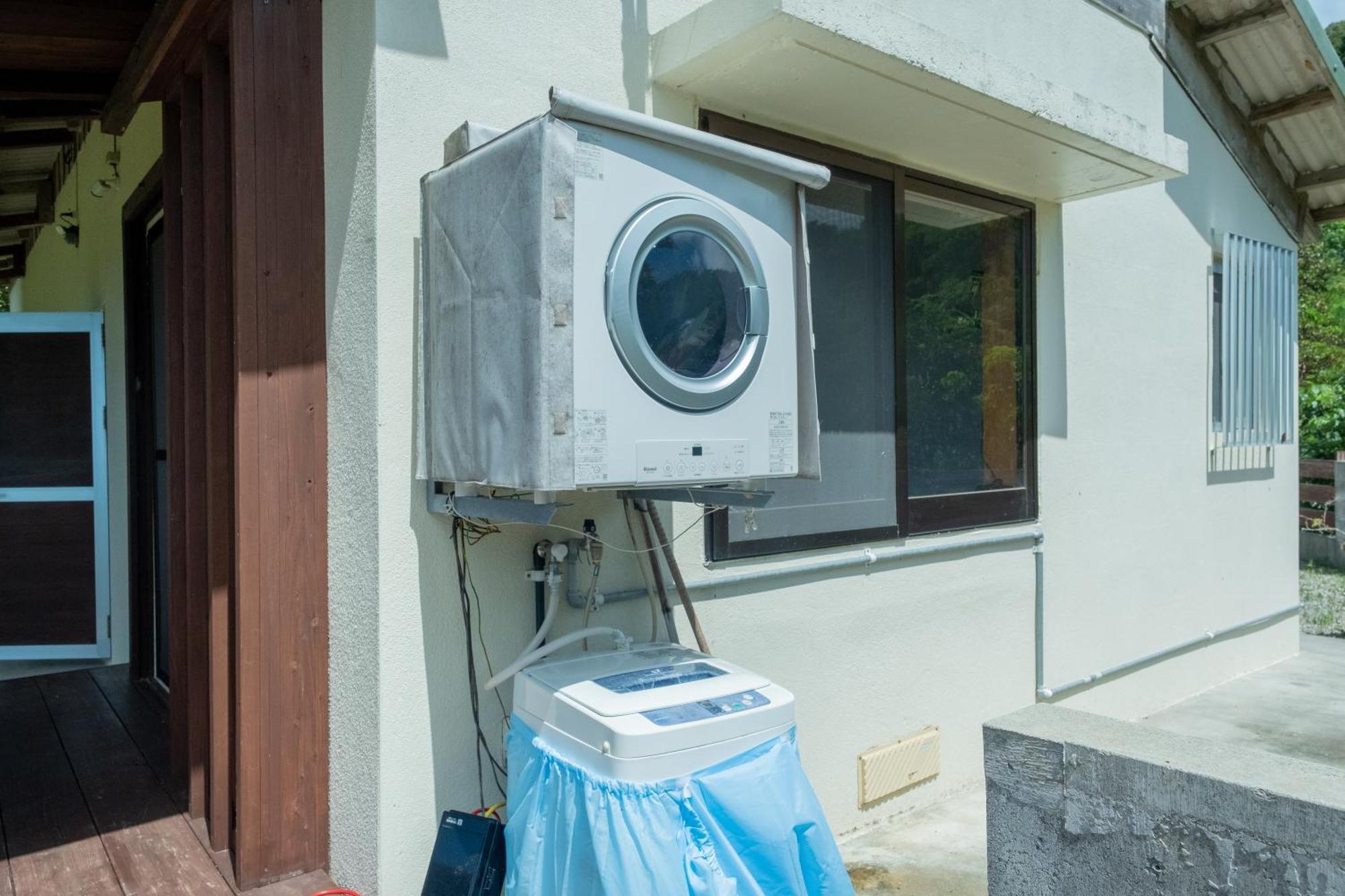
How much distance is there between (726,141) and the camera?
6.89 ft

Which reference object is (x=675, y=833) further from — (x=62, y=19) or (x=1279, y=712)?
(x=1279, y=712)

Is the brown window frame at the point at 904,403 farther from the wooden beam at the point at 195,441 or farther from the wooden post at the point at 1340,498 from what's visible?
the wooden post at the point at 1340,498

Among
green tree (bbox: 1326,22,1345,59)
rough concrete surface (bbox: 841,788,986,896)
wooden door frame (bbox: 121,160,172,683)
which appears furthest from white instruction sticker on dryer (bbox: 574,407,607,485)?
green tree (bbox: 1326,22,1345,59)

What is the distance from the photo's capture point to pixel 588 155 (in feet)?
6.19

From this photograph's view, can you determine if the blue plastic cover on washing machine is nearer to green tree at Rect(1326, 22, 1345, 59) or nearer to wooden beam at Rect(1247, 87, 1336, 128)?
wooden beam at Rect(1247, 87, 1336, 128)

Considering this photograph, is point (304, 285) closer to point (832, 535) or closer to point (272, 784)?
point (272, 784)

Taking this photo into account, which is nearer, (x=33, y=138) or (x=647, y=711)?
(x=647, y=711)

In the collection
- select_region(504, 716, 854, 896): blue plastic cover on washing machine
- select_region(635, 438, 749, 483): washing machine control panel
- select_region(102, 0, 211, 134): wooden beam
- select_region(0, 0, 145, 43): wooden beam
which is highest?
select_region(0, 0, 145, 43): wooden beam

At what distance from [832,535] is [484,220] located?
180 cm

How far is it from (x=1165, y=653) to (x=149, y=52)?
5145 mm

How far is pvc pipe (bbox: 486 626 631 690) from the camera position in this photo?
7.33 ft

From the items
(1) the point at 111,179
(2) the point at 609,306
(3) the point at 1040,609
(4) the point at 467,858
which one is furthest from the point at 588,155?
(1) the point at 111,179

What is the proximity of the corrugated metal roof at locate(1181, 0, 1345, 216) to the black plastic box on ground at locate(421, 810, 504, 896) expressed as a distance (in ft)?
17.3

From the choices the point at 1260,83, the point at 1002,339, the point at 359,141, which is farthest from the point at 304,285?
the point at 1260,83
